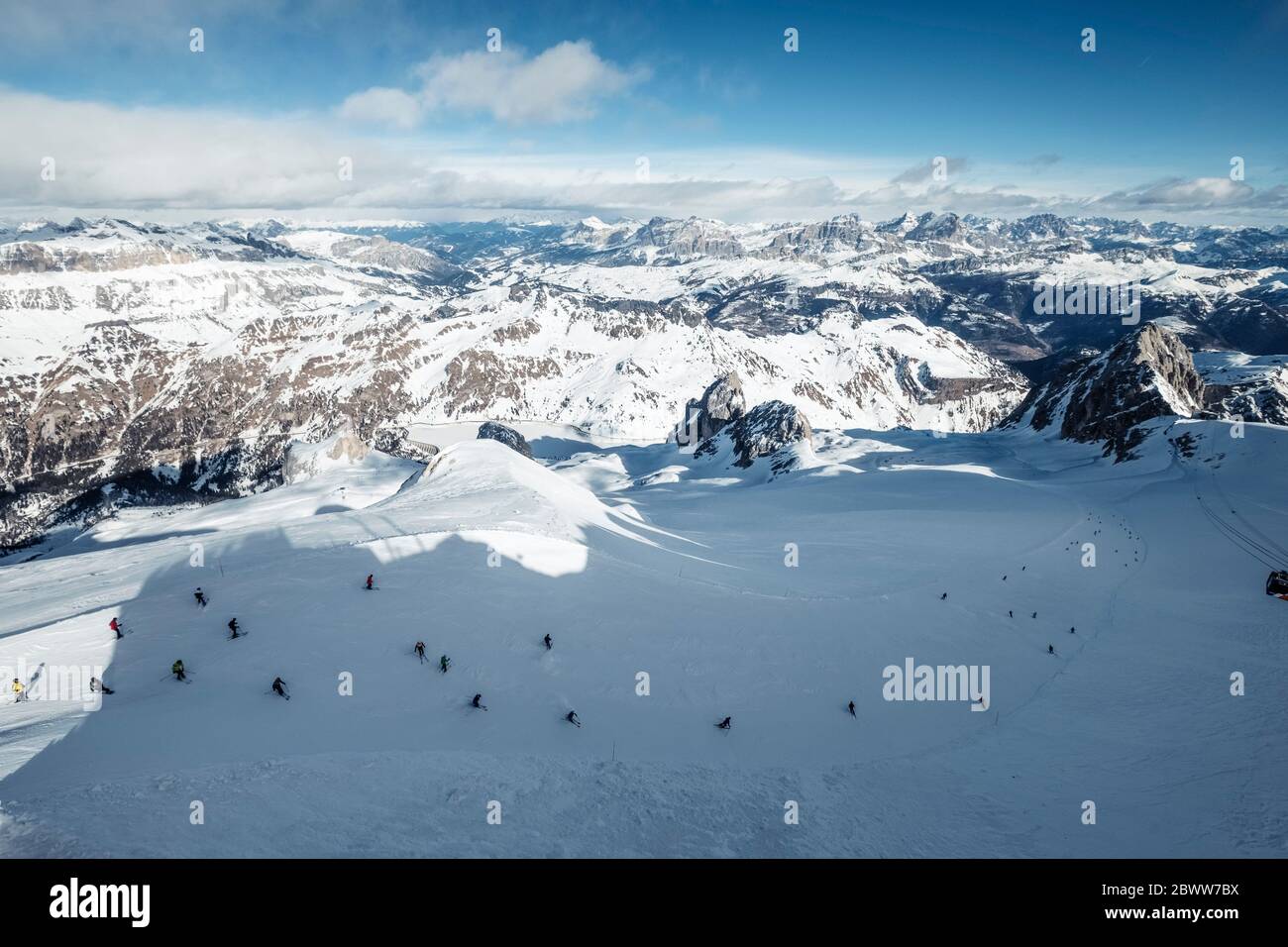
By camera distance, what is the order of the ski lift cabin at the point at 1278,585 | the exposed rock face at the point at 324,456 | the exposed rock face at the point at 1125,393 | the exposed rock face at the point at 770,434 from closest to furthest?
the ski lift cabin at the point at 1278,585, the exposed rock face at the point at 1125,393, the exposed rock face at the point at 770,434, the exposed rock face at the point at 324,456

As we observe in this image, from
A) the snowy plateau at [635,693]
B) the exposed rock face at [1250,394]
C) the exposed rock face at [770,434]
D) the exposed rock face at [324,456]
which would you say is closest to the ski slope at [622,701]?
the snowy plateau at [635,693]

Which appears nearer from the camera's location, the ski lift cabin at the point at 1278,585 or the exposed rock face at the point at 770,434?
the ski lift cabin at the point at 1278,585

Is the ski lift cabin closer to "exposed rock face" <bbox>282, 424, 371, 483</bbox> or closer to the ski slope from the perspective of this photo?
the ski slope

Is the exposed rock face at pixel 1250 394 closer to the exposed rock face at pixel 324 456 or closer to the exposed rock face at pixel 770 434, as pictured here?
the exposed rock face at pixel 770 434

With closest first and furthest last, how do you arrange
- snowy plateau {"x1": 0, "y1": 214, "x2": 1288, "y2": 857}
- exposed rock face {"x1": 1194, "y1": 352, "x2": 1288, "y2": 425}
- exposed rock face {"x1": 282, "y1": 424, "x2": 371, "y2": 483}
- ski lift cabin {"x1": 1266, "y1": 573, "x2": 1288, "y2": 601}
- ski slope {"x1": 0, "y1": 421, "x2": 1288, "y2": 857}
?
ski slope {"x1": 0, "y1": 421, "x2": 1288, "y2": 857}, snowy plateau {"x1": 0, "y1": 214, "x2": 1288, "y2": 857}, ski lift cabin {"x1": 1266, "y1": 573, "x2": 1288, "y2": 601}, exposed rock face {"x1": 282, "y1": 424, "x2": 371, "y2": 483}, exposed rock face {"x1": 1194, "y1": 352, "x2": 1288, "y2": 425}

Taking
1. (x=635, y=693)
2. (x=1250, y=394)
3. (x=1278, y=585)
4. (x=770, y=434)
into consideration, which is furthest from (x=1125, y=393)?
(x=635, y=693)

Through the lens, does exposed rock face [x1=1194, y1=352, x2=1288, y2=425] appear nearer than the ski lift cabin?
No

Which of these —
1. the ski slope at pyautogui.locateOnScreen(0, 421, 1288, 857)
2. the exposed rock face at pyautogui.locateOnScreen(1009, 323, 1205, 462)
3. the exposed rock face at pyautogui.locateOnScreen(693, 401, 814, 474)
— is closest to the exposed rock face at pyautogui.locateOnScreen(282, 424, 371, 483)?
the exposed rock face at pyautogui.locateOnScreen(693, 401, 814, 474)
